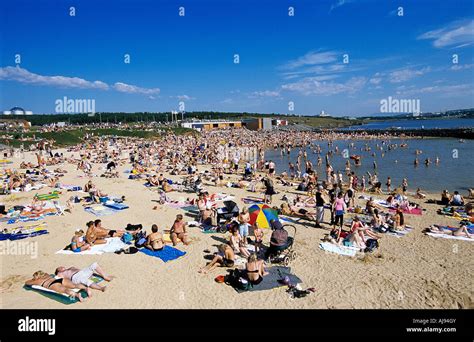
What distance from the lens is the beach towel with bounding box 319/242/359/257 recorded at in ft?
23.4

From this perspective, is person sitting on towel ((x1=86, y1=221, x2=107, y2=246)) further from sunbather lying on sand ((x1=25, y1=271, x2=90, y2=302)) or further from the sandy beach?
sunbather lying on sand ((x1=25, y1=271, x2=90, y2=302))

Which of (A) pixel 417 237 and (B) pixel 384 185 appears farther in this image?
(B) pixel 384 185

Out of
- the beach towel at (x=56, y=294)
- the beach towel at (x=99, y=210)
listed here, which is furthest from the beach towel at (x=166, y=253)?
the beach towel at (x=99, y=210)

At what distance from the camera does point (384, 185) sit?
1759 cm

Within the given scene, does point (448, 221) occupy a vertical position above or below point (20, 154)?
below

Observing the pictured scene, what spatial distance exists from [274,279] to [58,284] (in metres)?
3.89

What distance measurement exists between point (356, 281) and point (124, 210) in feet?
26.0

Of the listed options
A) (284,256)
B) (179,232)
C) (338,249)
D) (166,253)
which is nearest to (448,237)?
(338,249)

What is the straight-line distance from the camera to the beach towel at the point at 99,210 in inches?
403

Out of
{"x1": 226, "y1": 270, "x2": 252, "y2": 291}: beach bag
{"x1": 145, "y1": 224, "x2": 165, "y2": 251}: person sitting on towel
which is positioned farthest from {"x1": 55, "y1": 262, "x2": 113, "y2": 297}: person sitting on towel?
{"x1": 226, "y1": 270, "x2": 252, "y2": 291}: beach bag

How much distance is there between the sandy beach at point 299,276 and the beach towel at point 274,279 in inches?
4.8

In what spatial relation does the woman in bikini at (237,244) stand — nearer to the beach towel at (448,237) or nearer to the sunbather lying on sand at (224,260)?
the sunbather lying on sand at (224,260)
